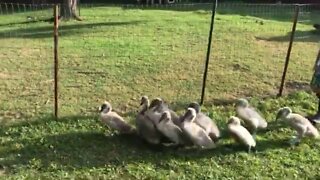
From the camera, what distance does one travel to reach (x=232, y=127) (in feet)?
19.6

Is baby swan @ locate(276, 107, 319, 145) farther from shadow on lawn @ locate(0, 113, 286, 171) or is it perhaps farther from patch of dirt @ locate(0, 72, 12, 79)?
patch of dirt @ locate(0, 72, 12, 79)

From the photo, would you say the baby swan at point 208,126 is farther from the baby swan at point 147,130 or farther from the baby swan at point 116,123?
the baby swan at point 116,123

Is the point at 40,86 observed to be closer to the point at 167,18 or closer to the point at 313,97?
the point at 313,97

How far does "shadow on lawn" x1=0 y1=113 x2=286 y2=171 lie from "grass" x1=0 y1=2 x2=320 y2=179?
1 centimetres

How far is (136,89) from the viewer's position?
26.5ft

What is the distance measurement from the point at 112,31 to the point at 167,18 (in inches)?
112

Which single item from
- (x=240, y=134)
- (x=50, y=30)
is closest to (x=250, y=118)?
(x=240, y=134)

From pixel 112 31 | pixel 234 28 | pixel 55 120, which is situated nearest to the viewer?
pixel 55 120

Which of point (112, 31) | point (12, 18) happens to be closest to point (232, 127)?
point (112, 31)

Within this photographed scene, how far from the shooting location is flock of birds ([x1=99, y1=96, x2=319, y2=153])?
5.80 meters

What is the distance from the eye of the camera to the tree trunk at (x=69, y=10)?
49.0 ft

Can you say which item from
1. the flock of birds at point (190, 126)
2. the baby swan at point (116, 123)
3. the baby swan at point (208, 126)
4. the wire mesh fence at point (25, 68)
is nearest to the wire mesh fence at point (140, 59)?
the wire mesh fence at point (25, 68)

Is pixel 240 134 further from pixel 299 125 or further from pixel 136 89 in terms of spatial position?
pixel 136 89

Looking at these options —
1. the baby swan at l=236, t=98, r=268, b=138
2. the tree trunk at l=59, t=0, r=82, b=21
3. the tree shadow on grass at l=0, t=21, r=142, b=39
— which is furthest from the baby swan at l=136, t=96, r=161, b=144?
the tree trunk at l=59, t=0, r=82, b=21
